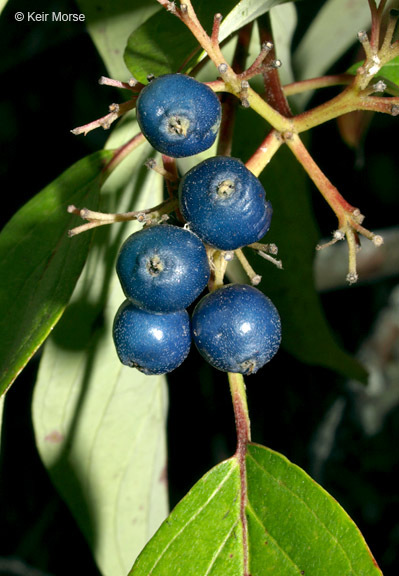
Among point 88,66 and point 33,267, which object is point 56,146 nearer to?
point 88,66

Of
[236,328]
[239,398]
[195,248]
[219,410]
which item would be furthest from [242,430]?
[219,410]

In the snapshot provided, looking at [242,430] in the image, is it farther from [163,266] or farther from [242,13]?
[242,13]

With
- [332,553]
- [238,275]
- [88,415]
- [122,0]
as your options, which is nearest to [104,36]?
[122,0]

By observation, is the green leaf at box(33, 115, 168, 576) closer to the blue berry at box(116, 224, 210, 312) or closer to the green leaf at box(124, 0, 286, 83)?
the green leaf at box(124, 0, 286, 83)

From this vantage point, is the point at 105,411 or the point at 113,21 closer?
the point at 113,21

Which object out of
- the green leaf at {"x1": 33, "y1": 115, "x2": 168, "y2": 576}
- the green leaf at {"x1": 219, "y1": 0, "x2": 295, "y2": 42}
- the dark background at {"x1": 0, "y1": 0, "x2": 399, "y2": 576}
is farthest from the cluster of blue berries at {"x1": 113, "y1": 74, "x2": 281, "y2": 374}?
the dark background at {"x1": 0, "y1": 0, "x2": 399, "y2": 576}

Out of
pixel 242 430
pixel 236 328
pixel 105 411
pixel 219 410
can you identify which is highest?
pixel 236 328
